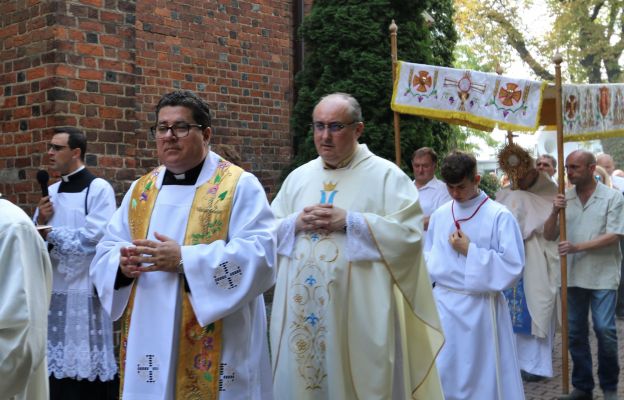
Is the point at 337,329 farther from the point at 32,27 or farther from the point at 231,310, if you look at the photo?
the point at 32,27

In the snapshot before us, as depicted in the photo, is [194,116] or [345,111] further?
[345,111]

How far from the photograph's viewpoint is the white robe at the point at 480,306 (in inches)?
216

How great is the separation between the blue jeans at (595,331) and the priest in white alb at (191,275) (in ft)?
12.8

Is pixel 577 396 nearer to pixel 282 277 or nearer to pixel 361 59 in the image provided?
pixel 282 277

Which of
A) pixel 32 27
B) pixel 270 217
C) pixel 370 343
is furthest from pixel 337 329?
pixel 32 27

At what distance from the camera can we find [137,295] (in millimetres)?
3721

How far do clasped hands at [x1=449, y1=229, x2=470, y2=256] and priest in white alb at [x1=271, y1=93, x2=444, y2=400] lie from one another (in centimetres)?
80

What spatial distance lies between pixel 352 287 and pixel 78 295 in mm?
2263

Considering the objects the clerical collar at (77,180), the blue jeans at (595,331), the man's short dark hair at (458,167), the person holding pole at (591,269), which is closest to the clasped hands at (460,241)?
the man's short dark hair at (458,167)

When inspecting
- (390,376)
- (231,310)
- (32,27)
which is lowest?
(390,376)

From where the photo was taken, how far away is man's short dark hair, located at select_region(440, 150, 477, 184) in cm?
553

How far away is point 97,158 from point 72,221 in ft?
2.33

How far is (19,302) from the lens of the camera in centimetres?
250

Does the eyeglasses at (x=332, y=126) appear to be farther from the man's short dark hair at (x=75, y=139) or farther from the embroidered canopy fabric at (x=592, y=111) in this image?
the embroidered canopy fabric at (x=592, y=111)
